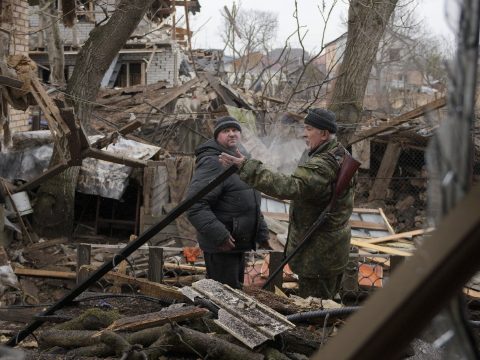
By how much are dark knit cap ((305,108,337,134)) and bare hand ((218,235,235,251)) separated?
1107 mm

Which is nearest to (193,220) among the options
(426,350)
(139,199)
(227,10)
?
(426,350)

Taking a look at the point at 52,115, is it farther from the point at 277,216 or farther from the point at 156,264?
the point at 277,216

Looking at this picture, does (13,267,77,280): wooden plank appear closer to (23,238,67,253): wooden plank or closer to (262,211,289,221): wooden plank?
(23,238,67,253): wooden plank

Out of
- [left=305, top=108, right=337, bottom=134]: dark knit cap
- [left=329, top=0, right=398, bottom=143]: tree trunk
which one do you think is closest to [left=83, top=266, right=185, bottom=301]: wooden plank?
[left=305, top=108, right=337, bottom=134]: dark knit cap

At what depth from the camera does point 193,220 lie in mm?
4445

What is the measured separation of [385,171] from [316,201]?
10824mm

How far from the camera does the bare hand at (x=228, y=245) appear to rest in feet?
14.6

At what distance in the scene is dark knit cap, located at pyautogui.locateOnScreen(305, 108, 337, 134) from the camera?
3.96 m

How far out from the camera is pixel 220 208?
15.1ft

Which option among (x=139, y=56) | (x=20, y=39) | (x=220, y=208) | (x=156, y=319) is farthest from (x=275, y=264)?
(x=139, y=56)

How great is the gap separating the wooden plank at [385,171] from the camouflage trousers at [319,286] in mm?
10358

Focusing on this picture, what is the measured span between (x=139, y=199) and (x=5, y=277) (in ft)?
Answer: 13.2

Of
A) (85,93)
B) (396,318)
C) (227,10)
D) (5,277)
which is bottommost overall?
(5,277)

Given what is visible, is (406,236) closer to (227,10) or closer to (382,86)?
(227,10)
